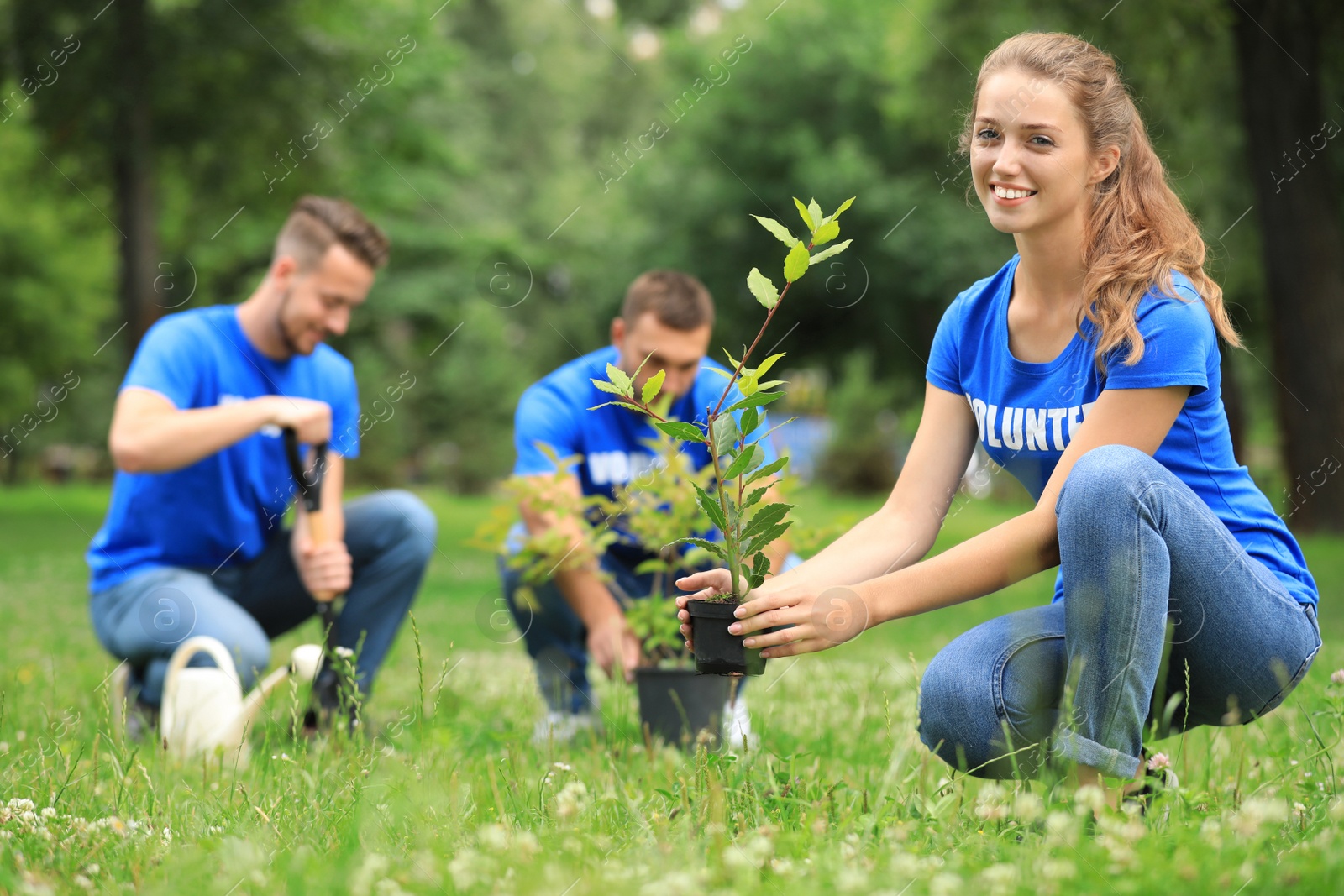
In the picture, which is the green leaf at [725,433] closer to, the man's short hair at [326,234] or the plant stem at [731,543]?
the plant stem at [731,543]

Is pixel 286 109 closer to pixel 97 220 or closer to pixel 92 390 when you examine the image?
pixel 97 220

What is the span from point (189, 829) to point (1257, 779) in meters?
2.20

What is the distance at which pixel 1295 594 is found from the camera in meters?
2.36

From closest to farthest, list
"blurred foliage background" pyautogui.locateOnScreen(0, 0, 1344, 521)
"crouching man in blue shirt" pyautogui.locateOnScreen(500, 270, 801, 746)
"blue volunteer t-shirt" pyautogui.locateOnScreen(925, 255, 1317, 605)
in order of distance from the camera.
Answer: "blue volunteer t-shirt" pyautogui.locateOnScreen(925, 255, 1317, 605), "crouching man in blue shirt" pyautogui.locateOnScreen(500, 270, 801, 746), "blurred foliage background" pyautogui.locateOnScreen(0, 0, 1344, 521)

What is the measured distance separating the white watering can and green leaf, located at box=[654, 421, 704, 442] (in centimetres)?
141

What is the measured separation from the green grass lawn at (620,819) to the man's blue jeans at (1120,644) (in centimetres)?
10

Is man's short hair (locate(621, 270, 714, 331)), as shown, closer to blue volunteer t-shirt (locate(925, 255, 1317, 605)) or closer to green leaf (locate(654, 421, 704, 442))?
blue volunteer t-shirt (locate(925, 255, 1317, 605))

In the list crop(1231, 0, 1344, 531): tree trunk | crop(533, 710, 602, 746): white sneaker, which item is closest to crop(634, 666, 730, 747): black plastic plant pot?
crop(533, 710, 602, 746): white sneaker

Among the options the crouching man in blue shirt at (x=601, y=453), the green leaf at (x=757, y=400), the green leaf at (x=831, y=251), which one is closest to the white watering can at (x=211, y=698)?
the crouching man in blue shirt at (x=601, y=453)

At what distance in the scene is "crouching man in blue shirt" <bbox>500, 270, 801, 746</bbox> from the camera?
3.69 metres

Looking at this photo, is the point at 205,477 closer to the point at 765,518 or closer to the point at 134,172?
the point at 765,518

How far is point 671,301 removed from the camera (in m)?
3.92

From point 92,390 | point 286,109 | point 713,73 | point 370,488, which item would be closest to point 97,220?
point 286,109

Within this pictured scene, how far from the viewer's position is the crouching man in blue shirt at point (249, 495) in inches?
146
